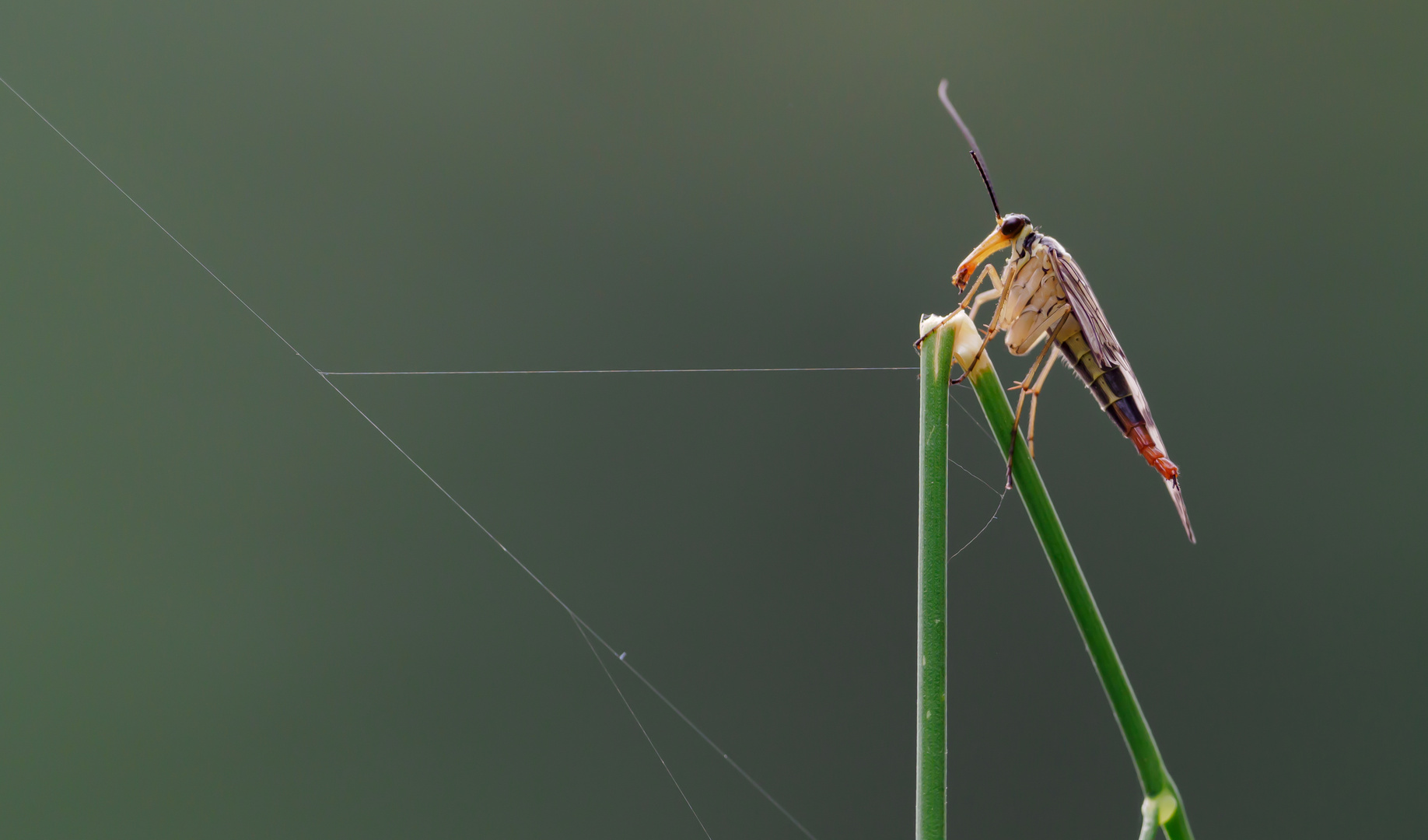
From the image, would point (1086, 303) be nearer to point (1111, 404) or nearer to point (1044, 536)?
point (1111, 404)

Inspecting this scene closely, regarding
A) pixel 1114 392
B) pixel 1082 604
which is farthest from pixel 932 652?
pixel 1114 392

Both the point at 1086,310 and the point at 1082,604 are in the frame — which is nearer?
the point at 1082,604

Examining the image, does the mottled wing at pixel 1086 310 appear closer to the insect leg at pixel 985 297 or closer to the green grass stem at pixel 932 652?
the insect leg at pixel 985 297

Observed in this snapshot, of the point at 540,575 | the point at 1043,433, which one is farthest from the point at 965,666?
the point at 540,575

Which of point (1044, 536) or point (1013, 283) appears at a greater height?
point (1013, 283)

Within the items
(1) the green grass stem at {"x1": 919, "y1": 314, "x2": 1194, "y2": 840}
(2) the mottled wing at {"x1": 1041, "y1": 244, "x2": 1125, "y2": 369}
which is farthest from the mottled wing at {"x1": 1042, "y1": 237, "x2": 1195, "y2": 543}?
(1) the green grass stem at {"x1": 919, "y1": 314, "x2": 1194, "y2": 840}

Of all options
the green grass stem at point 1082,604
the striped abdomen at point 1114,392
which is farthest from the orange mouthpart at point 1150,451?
the green grass stem at point 1082,604

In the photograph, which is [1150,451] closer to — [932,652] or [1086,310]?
[1086,310]

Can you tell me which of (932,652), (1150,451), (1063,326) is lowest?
(932,652)

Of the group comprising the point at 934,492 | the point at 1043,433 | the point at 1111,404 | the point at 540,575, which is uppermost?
the point at 1043,433
